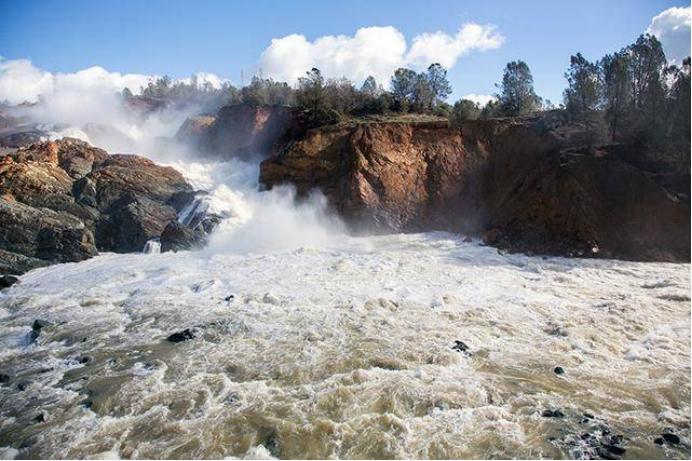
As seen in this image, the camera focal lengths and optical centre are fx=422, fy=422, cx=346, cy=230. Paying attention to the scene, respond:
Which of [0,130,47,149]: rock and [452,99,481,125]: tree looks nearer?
[452,99,481,125]: tree

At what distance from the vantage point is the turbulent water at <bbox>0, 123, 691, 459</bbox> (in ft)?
18.4

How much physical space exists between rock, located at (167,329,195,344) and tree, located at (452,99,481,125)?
1792 centimetres

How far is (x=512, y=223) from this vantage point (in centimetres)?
1686

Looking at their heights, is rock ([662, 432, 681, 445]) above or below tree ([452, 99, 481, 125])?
below

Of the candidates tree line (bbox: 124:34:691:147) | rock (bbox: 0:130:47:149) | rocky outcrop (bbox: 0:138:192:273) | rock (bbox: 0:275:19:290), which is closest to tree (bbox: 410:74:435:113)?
tree line (bbox: 124:34:691:147)

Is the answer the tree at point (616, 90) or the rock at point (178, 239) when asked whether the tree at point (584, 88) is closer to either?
the tree at point (616, 90)

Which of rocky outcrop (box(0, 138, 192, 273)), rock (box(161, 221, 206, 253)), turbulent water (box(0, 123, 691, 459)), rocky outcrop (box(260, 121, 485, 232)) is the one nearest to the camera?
turbulent water (box(0, 123, 691, 459))

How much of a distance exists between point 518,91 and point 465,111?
3099mm

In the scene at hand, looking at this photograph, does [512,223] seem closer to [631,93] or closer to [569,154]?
[569,154]

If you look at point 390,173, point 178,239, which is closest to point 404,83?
point 390,173

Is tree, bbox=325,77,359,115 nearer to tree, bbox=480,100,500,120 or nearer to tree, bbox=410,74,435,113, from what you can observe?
tree, bbox=410,74,435,113

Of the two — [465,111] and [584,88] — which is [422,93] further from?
[584,88]

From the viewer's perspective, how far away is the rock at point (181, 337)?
354 inches

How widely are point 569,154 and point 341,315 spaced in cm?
1154
